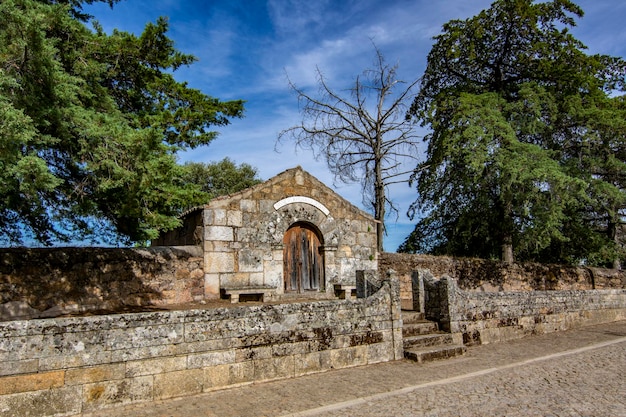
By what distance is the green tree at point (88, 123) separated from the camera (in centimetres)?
669

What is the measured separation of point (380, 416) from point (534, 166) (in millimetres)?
12601

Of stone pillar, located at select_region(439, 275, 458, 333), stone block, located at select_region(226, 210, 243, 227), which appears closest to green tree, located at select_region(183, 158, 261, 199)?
stone block, located at select_region(226, 210, 243, 227)

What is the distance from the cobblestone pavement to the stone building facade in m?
5.18

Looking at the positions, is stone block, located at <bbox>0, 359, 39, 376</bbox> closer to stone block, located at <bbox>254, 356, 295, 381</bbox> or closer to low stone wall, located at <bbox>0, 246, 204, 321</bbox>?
stone block, located at <bbox>254, 356, 295, 381</bbox>

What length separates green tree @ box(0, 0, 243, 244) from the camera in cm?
669

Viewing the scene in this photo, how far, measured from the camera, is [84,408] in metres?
5.11

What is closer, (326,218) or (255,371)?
(255,371)

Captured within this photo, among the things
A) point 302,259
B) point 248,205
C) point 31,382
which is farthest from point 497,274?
point 31,382

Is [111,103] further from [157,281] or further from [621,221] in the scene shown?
[621,221]

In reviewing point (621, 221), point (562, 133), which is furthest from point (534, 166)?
point (621, 221)

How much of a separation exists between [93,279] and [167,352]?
4777mm

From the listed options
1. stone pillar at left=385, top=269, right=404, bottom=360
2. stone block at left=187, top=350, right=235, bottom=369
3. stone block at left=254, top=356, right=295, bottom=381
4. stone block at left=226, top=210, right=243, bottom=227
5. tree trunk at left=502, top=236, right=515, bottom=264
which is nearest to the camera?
stone block at left=187, top=350, right=235, bottom=369

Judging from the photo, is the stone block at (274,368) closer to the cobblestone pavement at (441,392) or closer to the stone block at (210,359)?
the cobblestone pavement at (441,392)

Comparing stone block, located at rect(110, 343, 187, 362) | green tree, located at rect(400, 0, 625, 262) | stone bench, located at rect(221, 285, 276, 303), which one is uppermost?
green tree, located at rect(400, 0, 625, 262)
